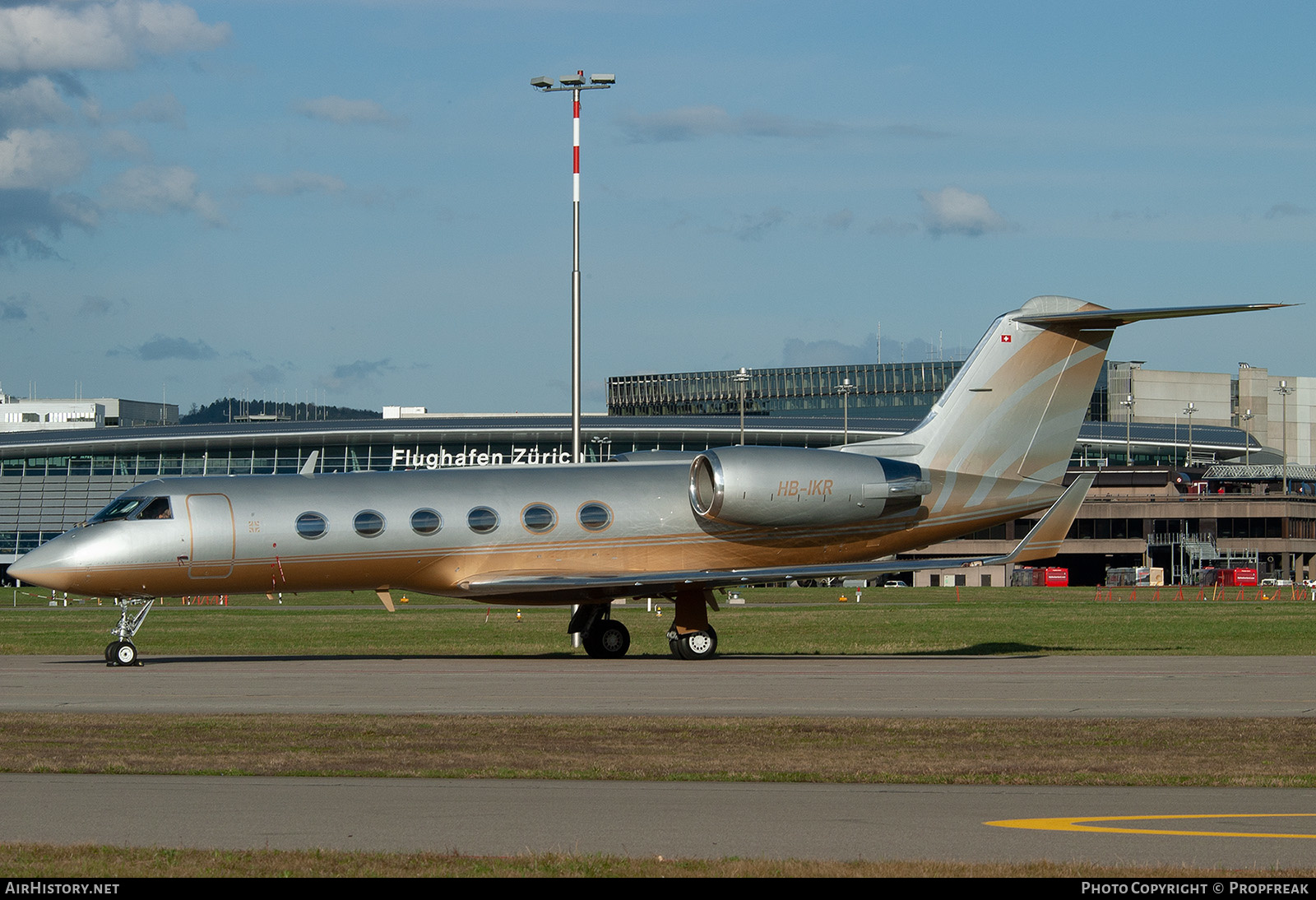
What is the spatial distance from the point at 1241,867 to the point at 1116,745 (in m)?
5.79

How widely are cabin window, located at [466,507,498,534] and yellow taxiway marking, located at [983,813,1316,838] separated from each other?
16.6 meters

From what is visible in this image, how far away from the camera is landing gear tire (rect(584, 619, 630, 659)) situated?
27.2 meters

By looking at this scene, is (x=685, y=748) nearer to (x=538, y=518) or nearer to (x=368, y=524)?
(x=538, y=518)

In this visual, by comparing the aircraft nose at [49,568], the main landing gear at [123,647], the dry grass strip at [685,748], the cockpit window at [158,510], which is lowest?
the main landing gear at [123,647]

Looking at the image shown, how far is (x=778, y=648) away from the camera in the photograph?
98.9 ft

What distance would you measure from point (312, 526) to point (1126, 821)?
1806cm

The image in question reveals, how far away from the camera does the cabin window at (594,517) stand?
2623 cm

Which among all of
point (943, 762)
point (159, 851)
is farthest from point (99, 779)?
point (943, 762)

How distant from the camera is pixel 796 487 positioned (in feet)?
86.3

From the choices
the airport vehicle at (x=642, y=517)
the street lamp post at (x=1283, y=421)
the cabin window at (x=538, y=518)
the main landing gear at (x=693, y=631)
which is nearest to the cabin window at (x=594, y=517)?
the airport vehicle at (x=642, y=517)

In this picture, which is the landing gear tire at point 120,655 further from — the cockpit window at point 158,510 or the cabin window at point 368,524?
the cabin window at point 368,524

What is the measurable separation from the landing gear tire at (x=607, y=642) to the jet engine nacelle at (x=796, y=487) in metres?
3.05

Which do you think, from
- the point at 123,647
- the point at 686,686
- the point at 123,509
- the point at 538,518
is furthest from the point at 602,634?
the point at 123,509
